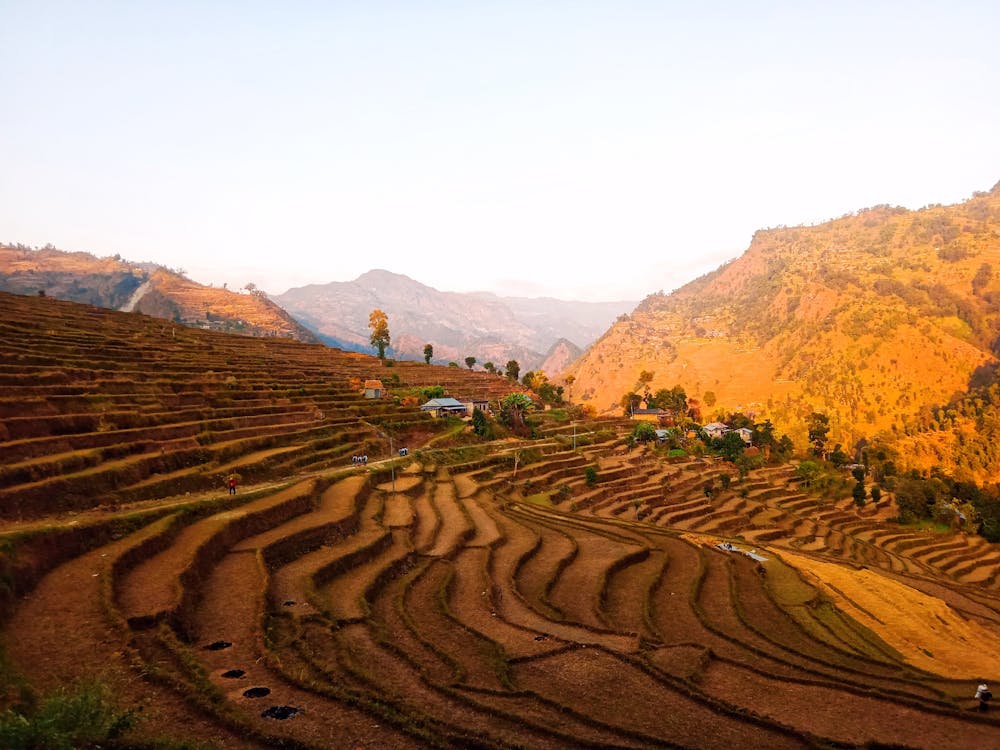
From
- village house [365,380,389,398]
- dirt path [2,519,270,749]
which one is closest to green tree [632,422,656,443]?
village house [365,380,389,398]

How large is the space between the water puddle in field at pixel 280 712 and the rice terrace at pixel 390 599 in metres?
0.06

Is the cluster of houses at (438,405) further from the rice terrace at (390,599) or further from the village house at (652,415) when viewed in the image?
the village house at (652,415)

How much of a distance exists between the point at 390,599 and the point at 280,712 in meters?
9.55

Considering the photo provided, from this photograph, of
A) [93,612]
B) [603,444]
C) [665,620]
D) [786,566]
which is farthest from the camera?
[603,444]

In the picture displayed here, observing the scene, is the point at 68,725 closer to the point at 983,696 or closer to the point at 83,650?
the point at 83,650

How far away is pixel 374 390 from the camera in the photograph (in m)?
67.3

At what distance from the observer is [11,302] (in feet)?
199

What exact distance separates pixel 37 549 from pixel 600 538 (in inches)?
1028

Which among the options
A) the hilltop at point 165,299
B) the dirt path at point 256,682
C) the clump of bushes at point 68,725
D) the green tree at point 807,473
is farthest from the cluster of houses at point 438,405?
the hilltop at point 165,299

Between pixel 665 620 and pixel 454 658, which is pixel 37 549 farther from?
pixel 665 620

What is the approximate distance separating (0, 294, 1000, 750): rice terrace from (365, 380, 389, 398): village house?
16285mm

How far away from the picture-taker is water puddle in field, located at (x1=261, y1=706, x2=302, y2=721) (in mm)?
12109

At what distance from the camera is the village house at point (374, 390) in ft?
217

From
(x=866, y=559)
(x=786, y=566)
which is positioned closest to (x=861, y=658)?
(x=786, y=566)
